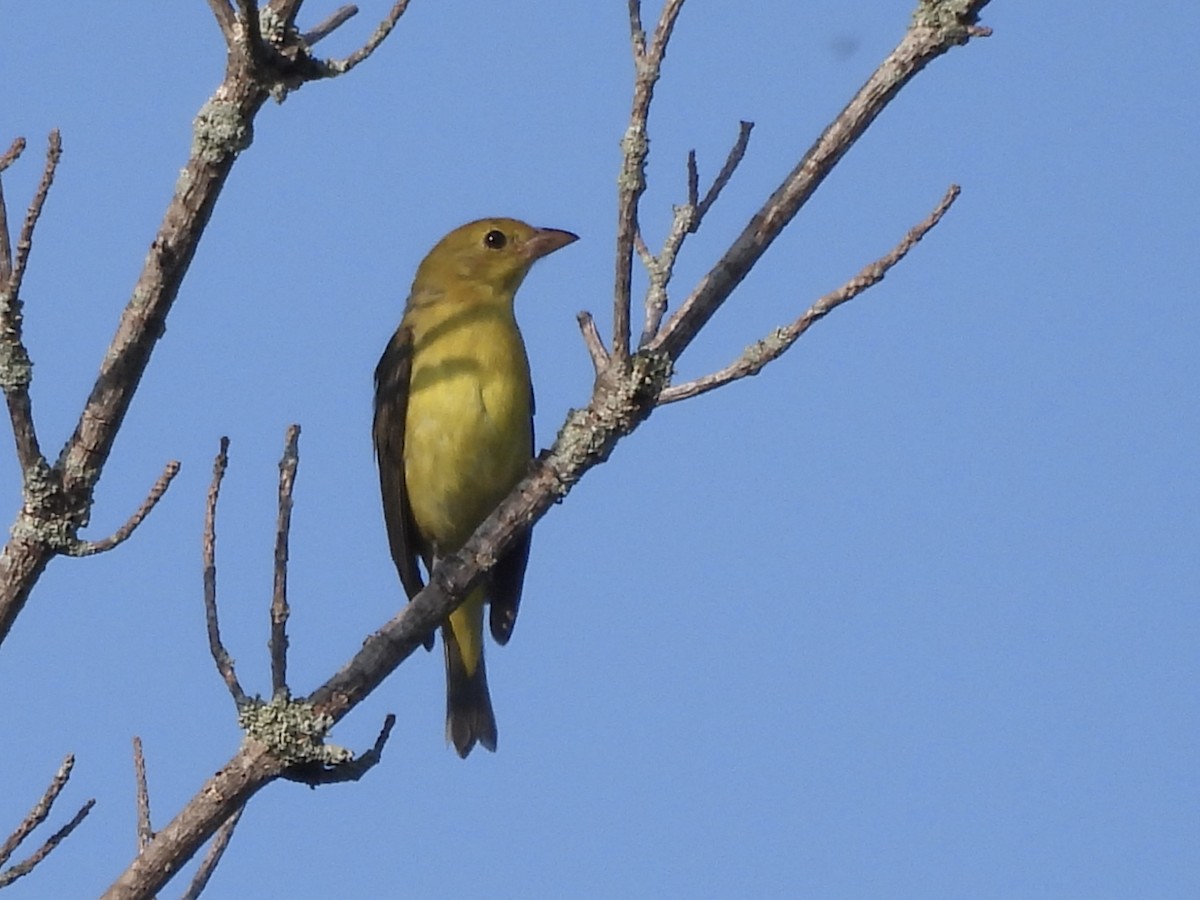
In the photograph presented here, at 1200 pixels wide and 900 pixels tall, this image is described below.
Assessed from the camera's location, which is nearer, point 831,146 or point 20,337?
point 20,337

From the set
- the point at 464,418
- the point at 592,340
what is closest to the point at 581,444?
the point at 592,340

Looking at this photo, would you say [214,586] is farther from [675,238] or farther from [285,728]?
[675,238]

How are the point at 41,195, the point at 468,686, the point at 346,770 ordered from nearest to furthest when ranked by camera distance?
the point at 41,195, the point at 346,770, the point at 468,686

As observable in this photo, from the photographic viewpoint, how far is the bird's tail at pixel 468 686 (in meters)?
6.81

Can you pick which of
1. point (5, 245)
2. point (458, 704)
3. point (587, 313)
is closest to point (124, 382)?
point (5, 245)

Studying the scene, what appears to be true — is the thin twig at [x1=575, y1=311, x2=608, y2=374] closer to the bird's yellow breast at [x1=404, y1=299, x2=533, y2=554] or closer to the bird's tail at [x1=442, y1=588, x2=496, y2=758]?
the bird's yellow breast at [x1=404, y1=299, x2=533, y2=554]

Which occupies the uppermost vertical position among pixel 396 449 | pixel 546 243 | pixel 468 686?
pixel 546 243

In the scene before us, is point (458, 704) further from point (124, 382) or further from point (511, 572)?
point (124, 382)

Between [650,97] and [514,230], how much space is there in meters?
3.65

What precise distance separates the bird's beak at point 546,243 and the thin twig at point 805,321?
3364 millimetres

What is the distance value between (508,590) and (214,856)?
3.25 metres

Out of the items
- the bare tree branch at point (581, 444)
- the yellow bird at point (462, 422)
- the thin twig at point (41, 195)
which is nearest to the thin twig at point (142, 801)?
the bare tree branch at point (581, 444)

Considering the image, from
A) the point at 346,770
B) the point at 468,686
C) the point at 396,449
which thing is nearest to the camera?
the point at 346,770

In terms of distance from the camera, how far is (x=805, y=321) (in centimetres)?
335
